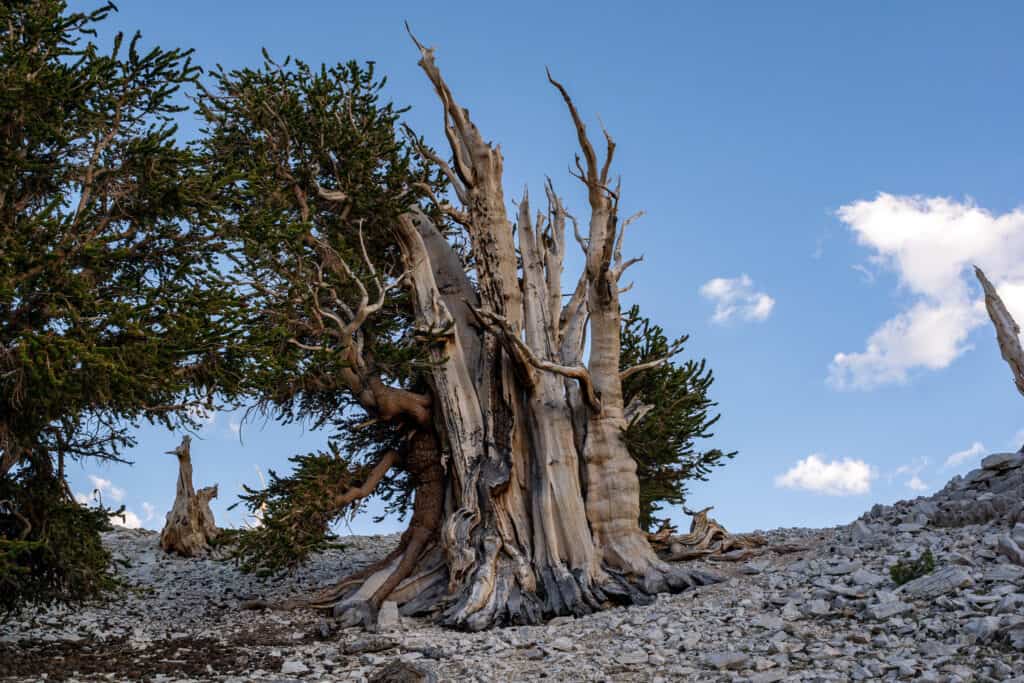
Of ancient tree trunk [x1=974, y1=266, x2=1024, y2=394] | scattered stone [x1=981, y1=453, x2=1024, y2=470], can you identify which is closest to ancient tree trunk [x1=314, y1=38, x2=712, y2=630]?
scattered stone [x1=981, y1=453, x2=1024, y2=470]

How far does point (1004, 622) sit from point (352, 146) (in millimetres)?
10925

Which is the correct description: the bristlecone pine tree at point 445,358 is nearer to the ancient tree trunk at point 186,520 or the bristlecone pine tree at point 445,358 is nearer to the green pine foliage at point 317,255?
the green pine foliage at point 317,255

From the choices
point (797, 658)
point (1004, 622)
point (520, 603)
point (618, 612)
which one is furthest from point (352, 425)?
point (1004, 622)

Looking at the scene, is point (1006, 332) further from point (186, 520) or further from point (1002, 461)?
point (186, 520)

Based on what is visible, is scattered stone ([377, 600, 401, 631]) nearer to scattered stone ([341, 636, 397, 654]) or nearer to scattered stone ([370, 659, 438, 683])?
scattered stone ([341, 636, 397, 654])

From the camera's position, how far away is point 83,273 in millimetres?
9602

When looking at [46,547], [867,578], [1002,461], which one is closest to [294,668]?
[46,547]

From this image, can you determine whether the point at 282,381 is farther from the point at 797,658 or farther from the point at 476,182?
the point at 797,658

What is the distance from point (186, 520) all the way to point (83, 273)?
1010 centimetres

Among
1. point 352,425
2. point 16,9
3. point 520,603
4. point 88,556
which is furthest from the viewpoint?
point 352,425

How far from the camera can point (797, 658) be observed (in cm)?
803

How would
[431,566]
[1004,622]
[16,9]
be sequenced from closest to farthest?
[1004,622] → [16,9] → [431,566]

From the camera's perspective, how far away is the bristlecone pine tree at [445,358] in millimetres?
12531

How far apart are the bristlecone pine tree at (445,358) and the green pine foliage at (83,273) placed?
130 centimetres
